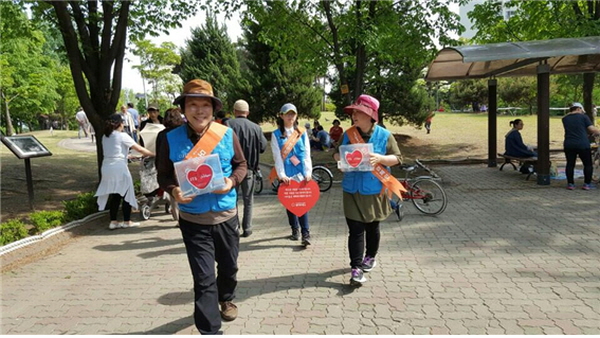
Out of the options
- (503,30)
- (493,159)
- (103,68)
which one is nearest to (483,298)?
(103,68)

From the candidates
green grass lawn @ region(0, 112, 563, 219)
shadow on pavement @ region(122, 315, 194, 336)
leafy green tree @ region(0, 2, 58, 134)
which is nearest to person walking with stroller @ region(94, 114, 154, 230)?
green grass lawn @ region(0, 112, 563, 219)

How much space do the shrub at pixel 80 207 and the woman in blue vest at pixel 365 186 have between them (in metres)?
5.13

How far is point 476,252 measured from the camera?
17.4ft

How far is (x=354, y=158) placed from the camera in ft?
13.5

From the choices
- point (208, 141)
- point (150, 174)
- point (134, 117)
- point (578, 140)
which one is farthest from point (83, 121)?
point (208, 141)

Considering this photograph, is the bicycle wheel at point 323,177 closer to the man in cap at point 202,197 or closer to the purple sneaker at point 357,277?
the purple sneaker at point 357,277

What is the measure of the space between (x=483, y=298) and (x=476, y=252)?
1.44 m

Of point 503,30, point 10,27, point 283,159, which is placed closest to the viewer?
point 283,159

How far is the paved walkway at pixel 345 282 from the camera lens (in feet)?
11.8

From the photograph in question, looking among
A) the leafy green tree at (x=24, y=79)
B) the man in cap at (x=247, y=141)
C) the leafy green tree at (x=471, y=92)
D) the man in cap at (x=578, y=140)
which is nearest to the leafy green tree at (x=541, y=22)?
the man in cap at (x=578, y=140)

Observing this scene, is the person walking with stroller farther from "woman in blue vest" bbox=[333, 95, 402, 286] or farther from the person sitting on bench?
the person sitting on bench

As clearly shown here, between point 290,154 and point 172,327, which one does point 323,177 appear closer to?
point 290,154

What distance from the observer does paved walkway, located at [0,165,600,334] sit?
142 inches

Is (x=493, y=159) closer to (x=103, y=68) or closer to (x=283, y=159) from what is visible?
(x=283, y=159)
